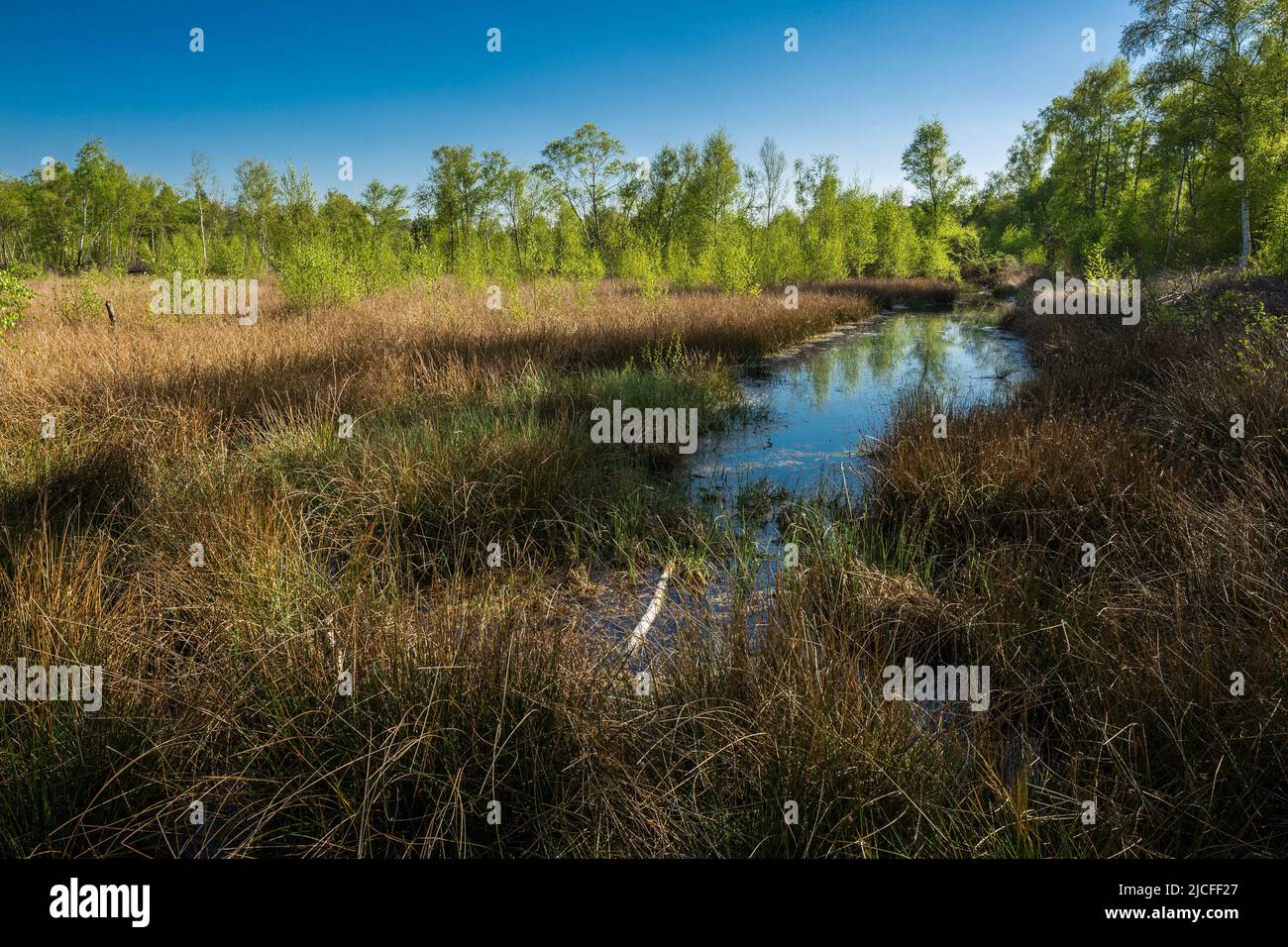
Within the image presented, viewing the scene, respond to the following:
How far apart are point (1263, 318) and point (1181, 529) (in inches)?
197

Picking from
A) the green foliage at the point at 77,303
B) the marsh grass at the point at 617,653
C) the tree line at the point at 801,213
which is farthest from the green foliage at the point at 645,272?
the marsh grass at the point at 617,653

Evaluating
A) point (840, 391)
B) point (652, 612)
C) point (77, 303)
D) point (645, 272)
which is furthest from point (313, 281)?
point (652, 612)

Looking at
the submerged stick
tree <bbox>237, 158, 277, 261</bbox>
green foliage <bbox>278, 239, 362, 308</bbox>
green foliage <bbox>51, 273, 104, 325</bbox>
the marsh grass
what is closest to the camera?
the marsh grass

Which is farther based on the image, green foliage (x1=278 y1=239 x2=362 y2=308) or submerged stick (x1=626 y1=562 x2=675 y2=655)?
green foliage (x1=278 y1=239 x2=362 y2=308)

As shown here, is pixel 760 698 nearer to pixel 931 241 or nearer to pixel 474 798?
pixel 474 798

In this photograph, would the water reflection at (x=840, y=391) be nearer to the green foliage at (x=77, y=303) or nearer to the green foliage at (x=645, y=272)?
the green foliage at (x=645, y=272)

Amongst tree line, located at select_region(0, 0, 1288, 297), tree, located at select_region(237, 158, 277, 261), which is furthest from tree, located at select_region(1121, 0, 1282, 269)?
tree, located at select_region(237, 158, 277, 261)

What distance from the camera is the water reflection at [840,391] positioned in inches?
272

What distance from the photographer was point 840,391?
431 inches

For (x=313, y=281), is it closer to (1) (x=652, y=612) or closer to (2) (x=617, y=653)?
(1) (x=652, y=612)

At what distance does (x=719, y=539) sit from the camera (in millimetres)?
4750

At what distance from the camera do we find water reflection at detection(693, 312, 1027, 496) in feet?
22.7

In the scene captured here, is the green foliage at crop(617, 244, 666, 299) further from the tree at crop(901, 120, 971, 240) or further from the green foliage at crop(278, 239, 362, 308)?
the tree at crop(901, 120, 971, 240)

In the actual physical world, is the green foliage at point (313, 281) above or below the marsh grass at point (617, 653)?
above
